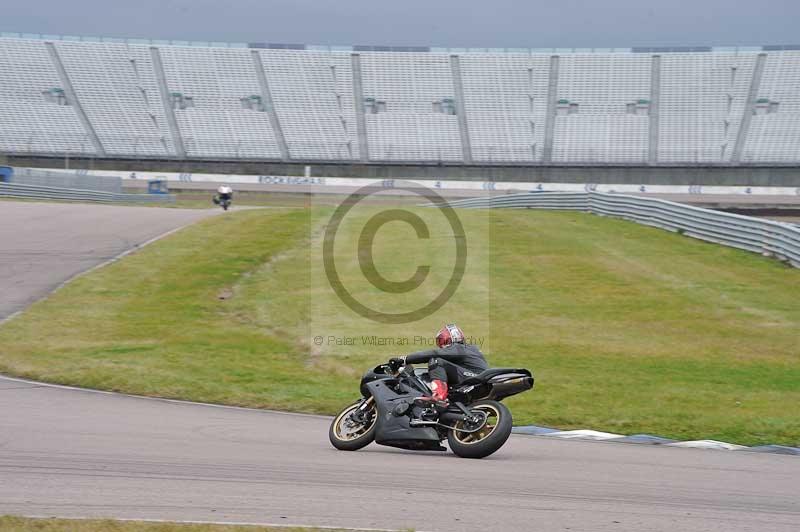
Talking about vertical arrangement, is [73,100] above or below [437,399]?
above

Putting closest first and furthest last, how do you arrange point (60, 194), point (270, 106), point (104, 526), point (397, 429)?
point (104, 526) < point (397, 429) < point (60, 194) < point (270, 106)

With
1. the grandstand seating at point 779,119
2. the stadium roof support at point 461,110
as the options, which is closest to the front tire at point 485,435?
the stadium roof support at point 461,110

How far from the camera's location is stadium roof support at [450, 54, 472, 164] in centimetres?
6500

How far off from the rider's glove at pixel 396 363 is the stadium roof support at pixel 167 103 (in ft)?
187

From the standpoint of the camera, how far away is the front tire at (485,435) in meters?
8.34

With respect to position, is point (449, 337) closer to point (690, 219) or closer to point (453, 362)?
point (453, 362)

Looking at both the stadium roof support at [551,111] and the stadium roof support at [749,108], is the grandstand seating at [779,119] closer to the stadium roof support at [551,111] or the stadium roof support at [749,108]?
the stadium roof support at [749,108]

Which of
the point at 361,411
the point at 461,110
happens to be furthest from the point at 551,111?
the point at 361,411

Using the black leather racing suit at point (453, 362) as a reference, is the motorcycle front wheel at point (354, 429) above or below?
below

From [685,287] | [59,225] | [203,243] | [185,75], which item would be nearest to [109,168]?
[185,75]

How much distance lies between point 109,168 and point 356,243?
40.0 m

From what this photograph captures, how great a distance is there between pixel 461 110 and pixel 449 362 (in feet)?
199

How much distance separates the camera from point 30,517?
232 inches

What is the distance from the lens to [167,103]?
67.2m
